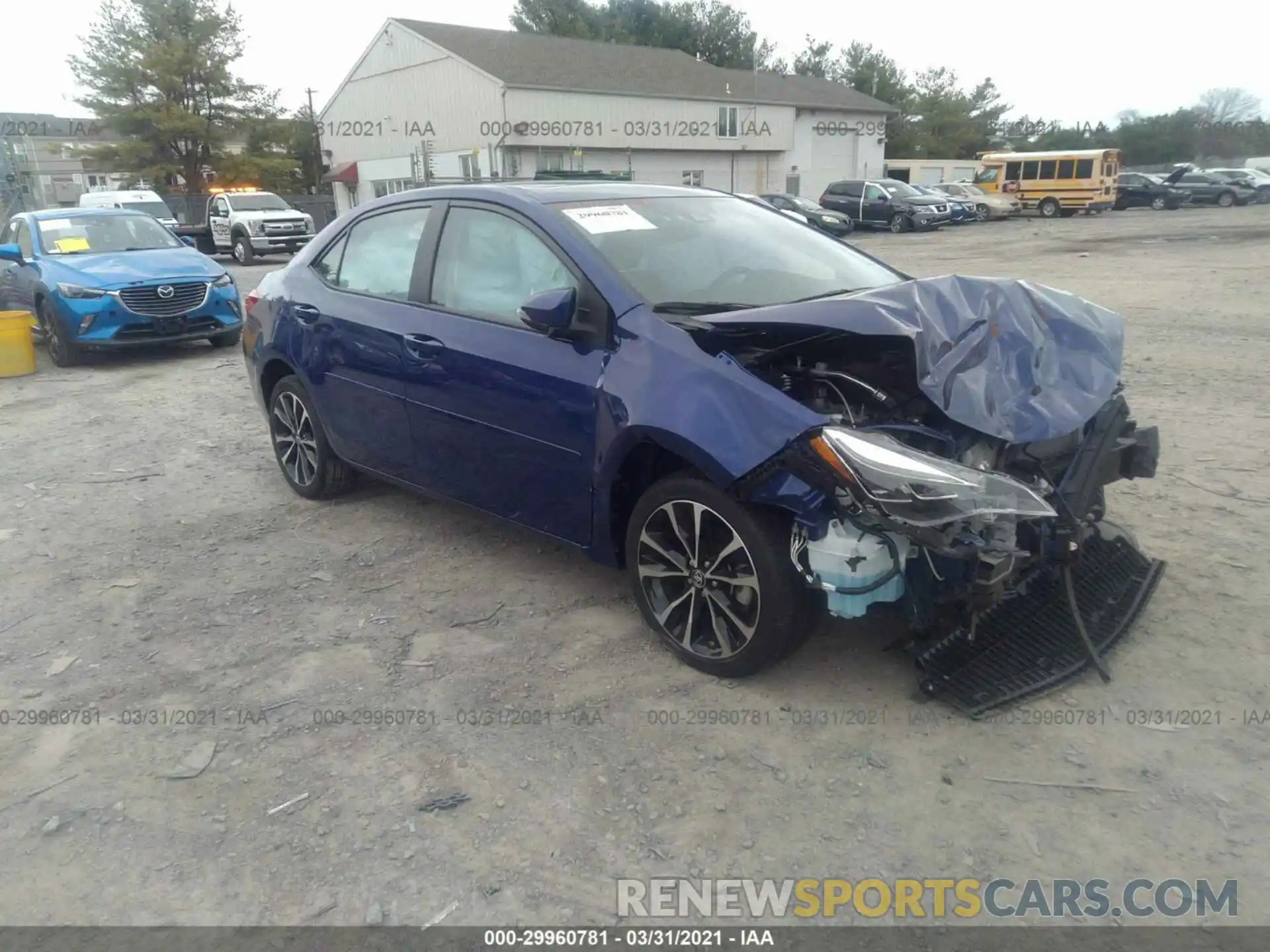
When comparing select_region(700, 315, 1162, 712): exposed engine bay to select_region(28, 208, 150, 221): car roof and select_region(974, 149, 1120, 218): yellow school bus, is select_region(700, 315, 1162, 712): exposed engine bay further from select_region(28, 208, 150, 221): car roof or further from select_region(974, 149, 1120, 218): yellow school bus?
select_region(974, 149, 1120, 218): yellow school bus

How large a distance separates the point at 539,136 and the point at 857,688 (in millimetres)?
33395

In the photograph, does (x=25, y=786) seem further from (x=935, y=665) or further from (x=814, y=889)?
(x=935, y=665)

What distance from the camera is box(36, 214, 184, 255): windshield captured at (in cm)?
1026

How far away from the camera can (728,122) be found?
39.3 meters

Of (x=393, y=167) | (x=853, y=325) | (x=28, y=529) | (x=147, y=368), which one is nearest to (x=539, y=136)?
(x=393, y=167)

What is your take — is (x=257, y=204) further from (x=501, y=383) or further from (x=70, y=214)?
(x=501, y=383)

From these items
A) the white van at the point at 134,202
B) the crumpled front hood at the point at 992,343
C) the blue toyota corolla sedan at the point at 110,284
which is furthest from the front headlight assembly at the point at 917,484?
the white van at the point at 134,202

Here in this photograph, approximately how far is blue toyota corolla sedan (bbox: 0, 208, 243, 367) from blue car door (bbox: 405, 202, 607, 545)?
19.7 feet

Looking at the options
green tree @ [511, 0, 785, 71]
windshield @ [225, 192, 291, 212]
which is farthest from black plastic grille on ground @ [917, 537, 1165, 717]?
green tree @ [511, 0, 785, 71]

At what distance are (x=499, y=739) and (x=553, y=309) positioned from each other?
151 cm

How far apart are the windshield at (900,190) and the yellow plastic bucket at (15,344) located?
26.4 meters

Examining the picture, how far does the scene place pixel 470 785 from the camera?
114 inches

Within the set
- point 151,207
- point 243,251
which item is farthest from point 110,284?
point 151,207

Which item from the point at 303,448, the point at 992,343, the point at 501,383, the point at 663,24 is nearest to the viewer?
the point at 992,343
